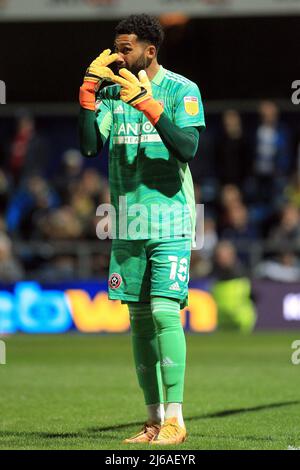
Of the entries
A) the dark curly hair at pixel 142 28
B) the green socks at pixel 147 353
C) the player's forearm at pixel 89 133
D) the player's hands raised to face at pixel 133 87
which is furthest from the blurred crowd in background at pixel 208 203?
the player's hands raised to face at pixel 133 87

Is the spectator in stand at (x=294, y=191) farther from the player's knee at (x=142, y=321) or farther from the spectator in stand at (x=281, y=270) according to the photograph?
the player's knee at (x=142, y=321)

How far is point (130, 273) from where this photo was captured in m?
7.00

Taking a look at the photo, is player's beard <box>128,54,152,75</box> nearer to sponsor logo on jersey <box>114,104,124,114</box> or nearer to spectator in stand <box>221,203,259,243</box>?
sponsor logo on jersey <box>114,104,124,114</box>

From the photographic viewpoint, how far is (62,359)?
14.1 meters

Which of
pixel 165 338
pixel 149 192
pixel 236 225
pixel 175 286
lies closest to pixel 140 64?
pixel 149 192

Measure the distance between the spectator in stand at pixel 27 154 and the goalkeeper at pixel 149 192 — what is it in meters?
14.7

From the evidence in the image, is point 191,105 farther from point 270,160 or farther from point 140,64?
point 270,160

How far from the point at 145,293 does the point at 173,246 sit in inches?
13.4

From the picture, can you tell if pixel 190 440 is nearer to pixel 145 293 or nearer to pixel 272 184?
pixel 145 293

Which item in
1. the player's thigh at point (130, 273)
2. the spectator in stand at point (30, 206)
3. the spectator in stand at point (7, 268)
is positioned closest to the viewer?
the player's thigh at point (130, 273)

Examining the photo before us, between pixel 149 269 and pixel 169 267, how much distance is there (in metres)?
0.20

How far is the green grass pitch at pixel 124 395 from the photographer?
7160 millimetres

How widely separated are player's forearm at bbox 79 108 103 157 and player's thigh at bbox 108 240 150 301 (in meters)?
0.60

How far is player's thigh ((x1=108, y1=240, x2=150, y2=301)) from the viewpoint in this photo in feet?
22.9
